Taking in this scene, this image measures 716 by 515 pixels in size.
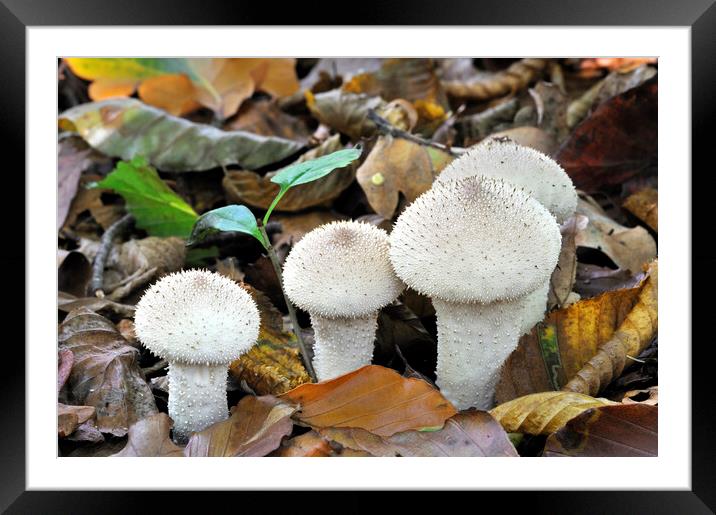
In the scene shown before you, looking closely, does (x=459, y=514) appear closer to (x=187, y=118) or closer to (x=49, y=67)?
(x=49, y=67)

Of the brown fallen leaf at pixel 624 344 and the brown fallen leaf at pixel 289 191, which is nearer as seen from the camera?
the brown fallen leaf at pixel 624 344

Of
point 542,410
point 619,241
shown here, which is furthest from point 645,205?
point 542,410

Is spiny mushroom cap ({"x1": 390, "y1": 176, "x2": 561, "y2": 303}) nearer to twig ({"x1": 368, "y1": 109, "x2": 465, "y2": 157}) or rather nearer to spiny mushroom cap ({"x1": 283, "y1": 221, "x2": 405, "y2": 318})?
spiny mushroom cap ({"x1": 283, "y1": 221, "x2": 405, "y2": 318})

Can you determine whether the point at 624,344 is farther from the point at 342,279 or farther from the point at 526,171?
the point at 342,279

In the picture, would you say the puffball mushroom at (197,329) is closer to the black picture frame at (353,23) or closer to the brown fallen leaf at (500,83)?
the black picture frame at (353,23)

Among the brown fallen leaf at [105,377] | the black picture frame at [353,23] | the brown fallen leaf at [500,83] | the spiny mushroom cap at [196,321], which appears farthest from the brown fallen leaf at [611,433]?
the brown fallen leaf at [500,83]
